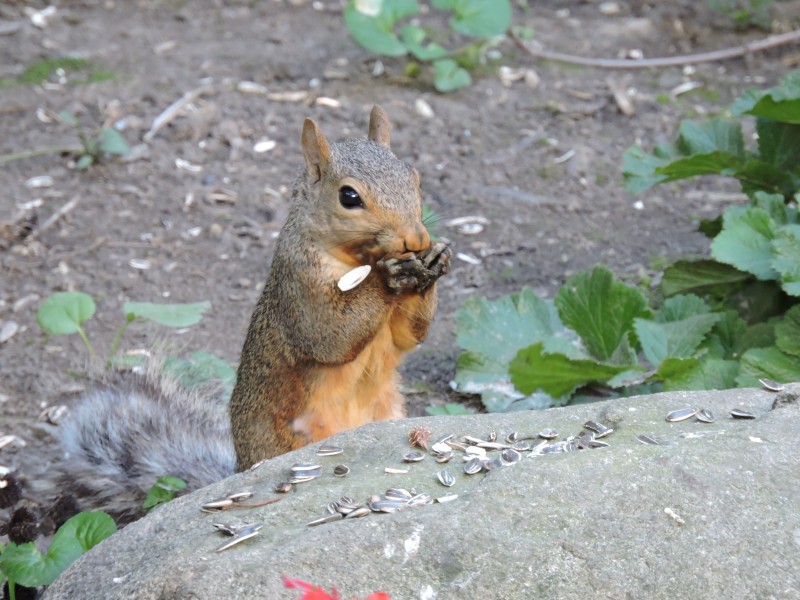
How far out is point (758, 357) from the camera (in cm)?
285

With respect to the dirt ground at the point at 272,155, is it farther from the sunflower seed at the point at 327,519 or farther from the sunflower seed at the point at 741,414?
the sunflower seed at the point at 327,519

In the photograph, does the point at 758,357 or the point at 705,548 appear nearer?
the point at 705,548

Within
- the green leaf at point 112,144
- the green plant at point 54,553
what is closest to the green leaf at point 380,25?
the green leaf at point 112,144

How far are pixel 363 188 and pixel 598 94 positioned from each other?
3151 mm

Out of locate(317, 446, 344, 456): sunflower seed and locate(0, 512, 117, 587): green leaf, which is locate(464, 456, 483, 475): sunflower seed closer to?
locate(317, 446, 344, 456): sunflower seed

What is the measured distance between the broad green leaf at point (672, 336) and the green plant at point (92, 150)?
2589 millimetres

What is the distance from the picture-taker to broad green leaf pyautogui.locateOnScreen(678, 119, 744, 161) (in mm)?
3502

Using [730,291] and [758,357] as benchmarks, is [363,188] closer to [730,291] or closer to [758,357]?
[758,357]

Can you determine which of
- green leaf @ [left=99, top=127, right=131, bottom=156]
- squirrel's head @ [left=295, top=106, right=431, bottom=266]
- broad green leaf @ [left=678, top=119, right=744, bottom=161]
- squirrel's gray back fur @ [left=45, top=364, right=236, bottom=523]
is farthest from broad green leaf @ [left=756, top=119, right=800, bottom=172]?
green leaf @ [left=99, top=127, right=131, bottom=156]

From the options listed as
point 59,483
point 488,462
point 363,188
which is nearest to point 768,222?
point 363,188

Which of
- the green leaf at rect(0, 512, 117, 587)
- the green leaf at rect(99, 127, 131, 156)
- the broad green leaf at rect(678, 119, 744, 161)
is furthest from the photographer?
the green leaf at rect(99, 127, 131, 156)

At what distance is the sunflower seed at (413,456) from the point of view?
6.37 ft

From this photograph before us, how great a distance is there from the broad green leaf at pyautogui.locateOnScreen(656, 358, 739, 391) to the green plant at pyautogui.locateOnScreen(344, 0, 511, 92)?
2508mm

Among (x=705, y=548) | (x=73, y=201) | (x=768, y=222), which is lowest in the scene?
(x=73, y=201)
